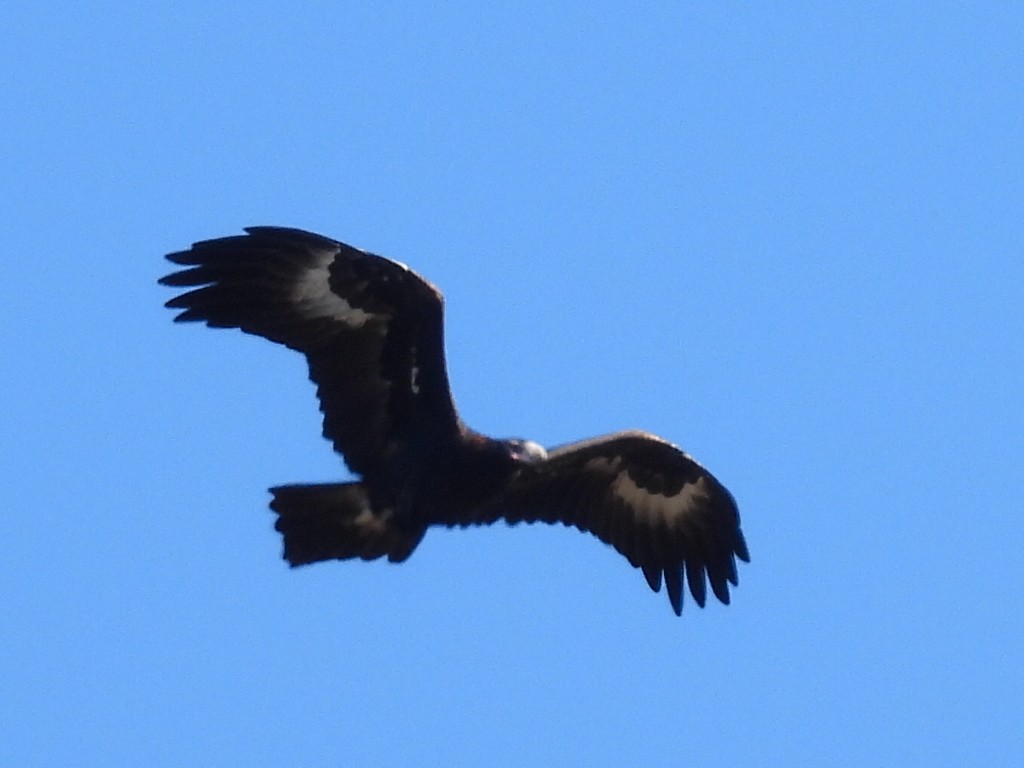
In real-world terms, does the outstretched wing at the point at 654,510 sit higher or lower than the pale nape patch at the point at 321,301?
higher

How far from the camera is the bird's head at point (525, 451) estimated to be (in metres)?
13.1

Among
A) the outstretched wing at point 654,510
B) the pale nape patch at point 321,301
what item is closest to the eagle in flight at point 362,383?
the pale nape patch at point 321,301

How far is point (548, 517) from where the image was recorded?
14.5m

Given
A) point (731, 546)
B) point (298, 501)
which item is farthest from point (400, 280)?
point (731, 546)

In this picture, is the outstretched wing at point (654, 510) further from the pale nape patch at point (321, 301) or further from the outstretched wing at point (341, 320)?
the pale nape patch at point (321, 301)

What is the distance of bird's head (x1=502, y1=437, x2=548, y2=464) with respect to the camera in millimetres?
13117

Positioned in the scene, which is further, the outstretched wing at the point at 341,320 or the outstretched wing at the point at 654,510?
the outstretched wing at the point at 654,510

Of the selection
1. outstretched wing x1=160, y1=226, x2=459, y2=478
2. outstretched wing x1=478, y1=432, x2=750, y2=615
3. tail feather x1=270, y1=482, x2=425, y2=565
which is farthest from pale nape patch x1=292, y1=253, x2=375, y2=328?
outstretched wing x1=478, y1=432, x2=750, y2=615

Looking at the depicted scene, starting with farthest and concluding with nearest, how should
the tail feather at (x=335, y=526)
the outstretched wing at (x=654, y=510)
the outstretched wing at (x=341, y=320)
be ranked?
the outstretched wing at (x=654, y=510) → the tail feather at (x=335, y=526) → the outstretched wing at (x=341, y=320)

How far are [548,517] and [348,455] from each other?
6.02 ft

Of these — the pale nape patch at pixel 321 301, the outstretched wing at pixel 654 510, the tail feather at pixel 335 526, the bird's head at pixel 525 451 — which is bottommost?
the tail feather at pixel 335 526

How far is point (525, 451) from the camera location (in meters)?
13.2

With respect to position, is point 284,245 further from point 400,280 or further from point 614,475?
point 614,475

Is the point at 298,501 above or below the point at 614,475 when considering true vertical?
below
